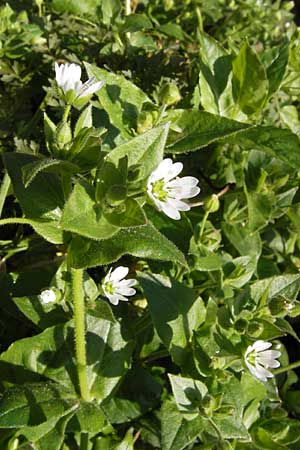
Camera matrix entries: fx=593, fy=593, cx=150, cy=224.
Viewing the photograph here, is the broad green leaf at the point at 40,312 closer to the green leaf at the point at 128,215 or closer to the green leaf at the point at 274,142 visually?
the green leaf at the point at 128,215

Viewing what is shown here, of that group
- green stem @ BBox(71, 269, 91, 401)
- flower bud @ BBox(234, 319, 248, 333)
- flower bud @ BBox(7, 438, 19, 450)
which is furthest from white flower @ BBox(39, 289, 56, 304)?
flower bud @ BBox(234, 319, 248, 333)

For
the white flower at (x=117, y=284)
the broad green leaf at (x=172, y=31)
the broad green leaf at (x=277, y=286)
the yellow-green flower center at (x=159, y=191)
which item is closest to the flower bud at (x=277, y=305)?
the broad green leaf at (x=277, y=286)

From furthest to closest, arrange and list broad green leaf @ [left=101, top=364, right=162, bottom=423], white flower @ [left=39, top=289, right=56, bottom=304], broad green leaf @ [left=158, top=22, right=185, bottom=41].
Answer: broad green leaf @ [left=158, top=22, right=185, bottom=41] → broad green leaf @ [left=101, top=364, right=162, bottom=423] → white flower @ [left=39, top=289, right=56, bottom=304]

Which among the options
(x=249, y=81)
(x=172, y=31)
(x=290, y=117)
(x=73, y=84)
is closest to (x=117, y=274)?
(x=73, y=84)

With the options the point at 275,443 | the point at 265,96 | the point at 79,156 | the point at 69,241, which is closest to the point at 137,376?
the point at 275,443

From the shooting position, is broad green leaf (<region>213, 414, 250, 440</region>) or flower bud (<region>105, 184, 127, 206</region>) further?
broad green leaf (<region>213, 414, 250, 440</region>)

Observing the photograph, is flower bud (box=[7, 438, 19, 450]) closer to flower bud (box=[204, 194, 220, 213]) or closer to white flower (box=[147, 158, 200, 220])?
white flower (box=[147, 158, 200, 220])

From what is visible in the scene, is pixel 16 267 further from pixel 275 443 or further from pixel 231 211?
pixel 275 443
